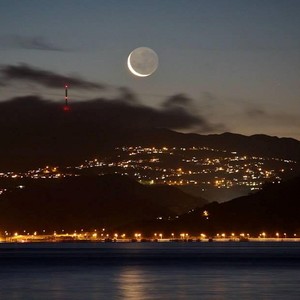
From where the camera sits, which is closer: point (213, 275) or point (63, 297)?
point (63, 297)

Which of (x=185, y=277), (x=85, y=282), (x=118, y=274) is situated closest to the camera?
(x=85, y=282)

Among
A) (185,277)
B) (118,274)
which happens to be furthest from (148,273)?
(185,277)

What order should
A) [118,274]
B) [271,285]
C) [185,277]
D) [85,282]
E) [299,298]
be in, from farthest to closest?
1. [118,274]
2. [185,277]
3. [85,282]
4. [271,285]
5. [299,298]

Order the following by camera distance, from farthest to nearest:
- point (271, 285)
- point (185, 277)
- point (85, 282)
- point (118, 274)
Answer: point (118, 274)
point (185, 277)
point (85, 282)
point (271, 285)

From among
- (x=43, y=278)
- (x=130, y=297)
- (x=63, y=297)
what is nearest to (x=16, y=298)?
(x=63, y=297)

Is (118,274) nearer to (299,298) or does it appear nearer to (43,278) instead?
(43,278)

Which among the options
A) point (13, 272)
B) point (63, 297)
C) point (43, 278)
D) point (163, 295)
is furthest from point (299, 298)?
point (13, 272)

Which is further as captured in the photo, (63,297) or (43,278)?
(43,278)

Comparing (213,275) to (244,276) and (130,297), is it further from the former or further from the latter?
(130,297)

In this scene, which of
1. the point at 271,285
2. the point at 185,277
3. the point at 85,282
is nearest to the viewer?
the point at 271,285
